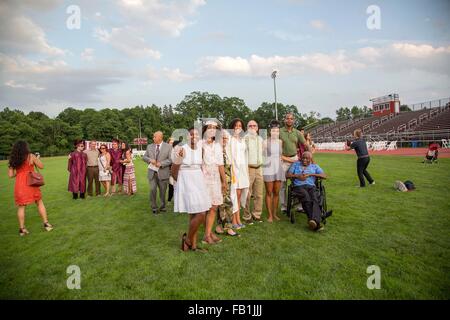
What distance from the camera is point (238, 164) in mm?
5664

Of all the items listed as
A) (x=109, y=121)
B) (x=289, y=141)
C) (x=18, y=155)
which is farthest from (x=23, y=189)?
(x=109, y=121)

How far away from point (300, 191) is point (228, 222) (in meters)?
1.65

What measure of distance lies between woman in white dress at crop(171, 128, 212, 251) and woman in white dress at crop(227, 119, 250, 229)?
1.16m

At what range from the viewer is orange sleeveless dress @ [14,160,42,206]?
5621 millimetres

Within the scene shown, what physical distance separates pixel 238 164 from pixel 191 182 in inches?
61.7

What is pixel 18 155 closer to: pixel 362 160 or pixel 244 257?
pixel 244 257

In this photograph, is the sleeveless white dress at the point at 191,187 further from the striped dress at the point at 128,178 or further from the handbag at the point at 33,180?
the striped dress at the point at 128,178

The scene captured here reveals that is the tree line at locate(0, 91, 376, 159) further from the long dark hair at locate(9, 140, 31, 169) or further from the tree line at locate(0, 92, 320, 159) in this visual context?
the long dark hair at locate(9, 140, 31, 169)

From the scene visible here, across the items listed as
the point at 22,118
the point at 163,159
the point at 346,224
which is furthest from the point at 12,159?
the point at 22,118

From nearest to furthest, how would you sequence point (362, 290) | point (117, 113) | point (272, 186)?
point (362, 290)
point (272, 186)
point (117, 113)

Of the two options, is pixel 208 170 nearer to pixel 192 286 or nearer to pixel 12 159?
pixel 192 286

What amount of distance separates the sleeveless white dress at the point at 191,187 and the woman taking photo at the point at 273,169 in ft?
6.68

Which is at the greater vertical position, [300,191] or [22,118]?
[22,118]
